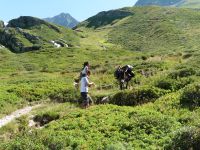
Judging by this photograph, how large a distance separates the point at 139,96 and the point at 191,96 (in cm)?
415

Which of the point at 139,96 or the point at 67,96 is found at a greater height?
the point at 139,96

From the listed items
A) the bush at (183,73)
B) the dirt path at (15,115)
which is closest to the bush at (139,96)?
the bush at (183,73)

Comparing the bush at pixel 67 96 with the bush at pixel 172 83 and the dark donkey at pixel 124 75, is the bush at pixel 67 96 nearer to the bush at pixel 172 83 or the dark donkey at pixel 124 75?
the dark donkey at pixel 124 75

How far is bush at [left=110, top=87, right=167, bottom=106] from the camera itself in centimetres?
2525

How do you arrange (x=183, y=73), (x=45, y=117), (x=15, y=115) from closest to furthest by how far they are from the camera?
(x=45, y=117), (x=183, y=73), (x=15, y=115)

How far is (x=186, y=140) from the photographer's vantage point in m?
15.3

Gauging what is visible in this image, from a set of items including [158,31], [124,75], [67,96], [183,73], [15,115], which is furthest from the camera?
[158,31]

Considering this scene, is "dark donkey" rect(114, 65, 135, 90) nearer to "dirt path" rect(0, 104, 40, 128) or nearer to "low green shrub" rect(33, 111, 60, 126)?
"dirt path" rect(0, 104, 40, 128)

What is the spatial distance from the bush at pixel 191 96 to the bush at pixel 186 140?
578cm

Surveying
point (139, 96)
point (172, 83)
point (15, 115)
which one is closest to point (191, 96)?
point (139, 96)

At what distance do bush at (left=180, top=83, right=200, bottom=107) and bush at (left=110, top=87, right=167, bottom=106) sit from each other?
112 inches

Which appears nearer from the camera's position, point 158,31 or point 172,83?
point 172,83

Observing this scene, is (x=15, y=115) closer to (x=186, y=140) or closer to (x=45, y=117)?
(x=45, y=117)

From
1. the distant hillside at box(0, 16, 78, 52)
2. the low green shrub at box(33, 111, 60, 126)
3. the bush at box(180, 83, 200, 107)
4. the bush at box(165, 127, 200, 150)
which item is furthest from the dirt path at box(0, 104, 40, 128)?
the distant hillside at box(0, 16, 78, 52)
